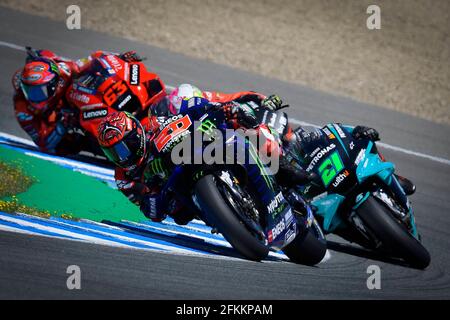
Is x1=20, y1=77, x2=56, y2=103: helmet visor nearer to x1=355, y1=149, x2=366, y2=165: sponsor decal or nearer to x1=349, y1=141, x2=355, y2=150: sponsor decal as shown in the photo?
x1=349, y1=141, x2=355, y2=150: sponsor decal

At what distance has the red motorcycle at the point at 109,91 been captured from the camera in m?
8.45

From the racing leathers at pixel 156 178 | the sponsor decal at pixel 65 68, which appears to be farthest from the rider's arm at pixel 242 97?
the sponsor decal at pixel 65 68

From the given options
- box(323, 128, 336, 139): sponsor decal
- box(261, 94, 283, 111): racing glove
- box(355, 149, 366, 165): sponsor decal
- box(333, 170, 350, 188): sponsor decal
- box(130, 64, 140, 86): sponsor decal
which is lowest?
box(333, 170, 350, 188): sponsor decal

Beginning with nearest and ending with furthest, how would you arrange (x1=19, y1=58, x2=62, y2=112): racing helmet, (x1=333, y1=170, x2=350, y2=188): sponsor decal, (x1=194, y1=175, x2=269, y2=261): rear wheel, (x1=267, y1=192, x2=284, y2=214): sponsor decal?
(x1=194, y1=175, x2=269, y2=261): rear wheel, (x1=267, y1=192, x2=284, y2=214): sponsor decal, (x1=333, y1=170, x2=350, y2=188): sponsor decal, (x1=19, y1=58, x2=62, y2=112): racing helmet

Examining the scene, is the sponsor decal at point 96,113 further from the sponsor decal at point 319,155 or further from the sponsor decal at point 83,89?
the sponsor decal at point 319,155

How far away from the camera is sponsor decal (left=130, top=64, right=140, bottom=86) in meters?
8.59

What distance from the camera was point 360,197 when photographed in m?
6.63

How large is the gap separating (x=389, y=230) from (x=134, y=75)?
350cm

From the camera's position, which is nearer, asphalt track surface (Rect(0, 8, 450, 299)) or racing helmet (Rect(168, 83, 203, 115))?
asphalt track surface (Rect(0, 8, 450, 299))

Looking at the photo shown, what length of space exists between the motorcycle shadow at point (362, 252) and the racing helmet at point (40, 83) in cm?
344

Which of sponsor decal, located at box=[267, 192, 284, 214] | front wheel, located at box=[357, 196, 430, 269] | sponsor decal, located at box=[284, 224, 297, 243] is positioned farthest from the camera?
front wheel, located at box=[357, 196, 430, 269]

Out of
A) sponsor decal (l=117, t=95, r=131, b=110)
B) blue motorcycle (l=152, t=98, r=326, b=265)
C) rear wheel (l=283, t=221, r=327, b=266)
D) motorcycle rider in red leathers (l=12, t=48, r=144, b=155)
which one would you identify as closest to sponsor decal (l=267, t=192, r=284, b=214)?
blue motorcycle (l=152, t=98, r=326, b=265)

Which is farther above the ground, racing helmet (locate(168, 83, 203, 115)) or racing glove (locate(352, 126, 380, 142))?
racing helmet (locate(168, 83, 203, 115))

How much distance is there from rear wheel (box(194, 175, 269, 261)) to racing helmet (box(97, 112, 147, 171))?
29.4 inches
